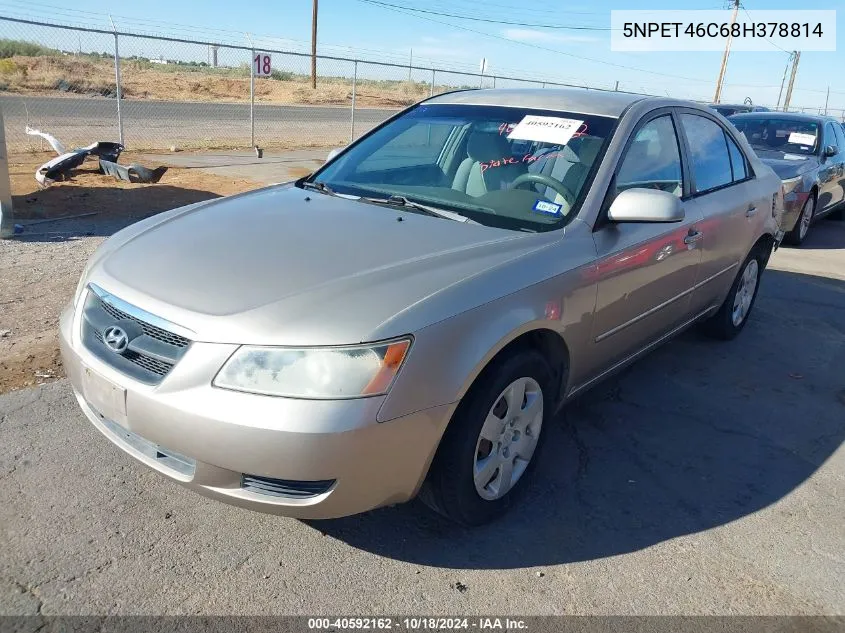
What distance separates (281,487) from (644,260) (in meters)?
2.16

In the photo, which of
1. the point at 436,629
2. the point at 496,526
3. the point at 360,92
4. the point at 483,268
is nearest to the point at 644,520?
the point at 496,526

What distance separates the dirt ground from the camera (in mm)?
4207

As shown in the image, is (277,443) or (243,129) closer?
(277,443)

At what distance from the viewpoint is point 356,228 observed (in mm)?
3070

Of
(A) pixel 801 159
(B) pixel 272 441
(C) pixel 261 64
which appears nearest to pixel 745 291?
(B) pixel 272 441

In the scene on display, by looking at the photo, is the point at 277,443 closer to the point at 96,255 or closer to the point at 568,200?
the point at 96,255

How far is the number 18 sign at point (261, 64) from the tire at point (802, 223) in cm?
1057

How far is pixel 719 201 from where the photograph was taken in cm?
442

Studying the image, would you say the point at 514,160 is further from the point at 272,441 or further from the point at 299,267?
the point at 272,441

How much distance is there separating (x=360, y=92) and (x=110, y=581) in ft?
160

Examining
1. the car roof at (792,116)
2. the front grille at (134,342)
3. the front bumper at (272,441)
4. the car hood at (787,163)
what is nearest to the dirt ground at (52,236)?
the front grille at (134,342)

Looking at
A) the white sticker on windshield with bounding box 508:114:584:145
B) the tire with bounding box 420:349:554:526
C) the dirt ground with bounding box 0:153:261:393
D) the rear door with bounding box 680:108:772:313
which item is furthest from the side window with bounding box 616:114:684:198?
the dirt ground with bounding box 0:153:261:393

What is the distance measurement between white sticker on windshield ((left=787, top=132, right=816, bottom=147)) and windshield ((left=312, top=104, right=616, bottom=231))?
7.49m

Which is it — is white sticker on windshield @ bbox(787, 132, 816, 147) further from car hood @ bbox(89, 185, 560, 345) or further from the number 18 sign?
the number 18 sign
